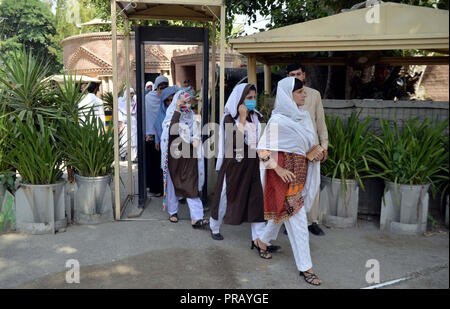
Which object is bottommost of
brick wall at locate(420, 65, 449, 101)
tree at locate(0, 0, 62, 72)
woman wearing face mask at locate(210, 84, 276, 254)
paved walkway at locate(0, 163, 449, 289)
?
paved walkway at locate(0, 163, 449, 289)

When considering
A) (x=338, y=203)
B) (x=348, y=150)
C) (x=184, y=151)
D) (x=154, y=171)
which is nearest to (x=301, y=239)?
(x=338, y=203)

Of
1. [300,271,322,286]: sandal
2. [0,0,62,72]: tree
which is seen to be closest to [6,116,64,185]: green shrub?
[300,271,322,286]: sandal

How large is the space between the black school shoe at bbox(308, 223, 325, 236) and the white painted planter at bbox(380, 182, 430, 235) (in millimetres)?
775

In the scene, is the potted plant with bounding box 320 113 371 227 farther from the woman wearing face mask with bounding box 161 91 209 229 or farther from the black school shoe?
the woman wearing face mask with bounding box 161 91 209 229

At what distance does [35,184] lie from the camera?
15.6 feet

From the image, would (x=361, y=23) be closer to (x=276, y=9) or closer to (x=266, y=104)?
(x=266, y=104)

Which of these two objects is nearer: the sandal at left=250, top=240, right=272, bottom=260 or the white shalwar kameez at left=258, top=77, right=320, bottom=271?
the white shalwar kameez at left=258, top=77, right=320, bottom=271

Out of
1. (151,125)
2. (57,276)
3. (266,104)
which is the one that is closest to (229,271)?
(57,276)

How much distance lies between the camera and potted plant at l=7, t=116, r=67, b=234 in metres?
4.69

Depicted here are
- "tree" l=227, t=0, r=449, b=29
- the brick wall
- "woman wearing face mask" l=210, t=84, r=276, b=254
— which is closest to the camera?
the brick wall

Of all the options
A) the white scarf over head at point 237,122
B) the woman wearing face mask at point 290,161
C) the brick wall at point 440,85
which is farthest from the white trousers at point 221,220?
the brick wall at point 440,85

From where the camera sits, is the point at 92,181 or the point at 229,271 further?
the point at 92,181

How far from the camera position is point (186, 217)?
216 inches
